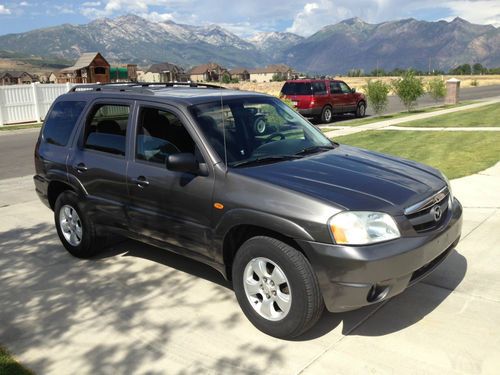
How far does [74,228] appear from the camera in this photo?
536 centimetres

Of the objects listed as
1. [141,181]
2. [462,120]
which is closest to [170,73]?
[462,120]

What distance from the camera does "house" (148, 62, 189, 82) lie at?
101544 mm

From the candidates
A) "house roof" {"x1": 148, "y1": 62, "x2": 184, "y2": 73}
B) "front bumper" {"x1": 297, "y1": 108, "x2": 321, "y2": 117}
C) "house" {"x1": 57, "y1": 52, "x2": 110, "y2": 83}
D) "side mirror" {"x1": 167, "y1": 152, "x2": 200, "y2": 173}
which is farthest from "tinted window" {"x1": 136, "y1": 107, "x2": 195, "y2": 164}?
"house roof" {"x1": 148, "y1": 62, "x2": 184, "y2": 73}

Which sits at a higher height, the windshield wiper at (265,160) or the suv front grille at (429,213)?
the windshield wiper at (265,160)

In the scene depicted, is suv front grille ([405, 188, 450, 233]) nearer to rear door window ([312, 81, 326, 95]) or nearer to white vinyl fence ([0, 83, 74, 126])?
rear door window ([312, 81, 326, 95])

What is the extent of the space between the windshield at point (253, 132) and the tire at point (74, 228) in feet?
6.13

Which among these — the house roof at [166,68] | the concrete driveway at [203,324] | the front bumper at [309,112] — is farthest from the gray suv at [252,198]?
the house roof at [166,68]

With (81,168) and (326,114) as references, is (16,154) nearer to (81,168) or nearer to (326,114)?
(81,168)

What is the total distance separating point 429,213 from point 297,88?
17.5 metres

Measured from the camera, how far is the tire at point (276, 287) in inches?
131

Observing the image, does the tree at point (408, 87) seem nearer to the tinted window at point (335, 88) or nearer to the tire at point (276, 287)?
the tinted window at point (335, 88)

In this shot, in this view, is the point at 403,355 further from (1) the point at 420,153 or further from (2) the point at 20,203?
(1) the point at 420,153

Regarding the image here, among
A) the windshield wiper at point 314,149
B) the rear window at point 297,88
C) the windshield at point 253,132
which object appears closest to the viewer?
the windshield at point 253,132

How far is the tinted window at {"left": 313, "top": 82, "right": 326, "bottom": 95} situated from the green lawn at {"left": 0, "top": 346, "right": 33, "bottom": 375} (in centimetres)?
1790
